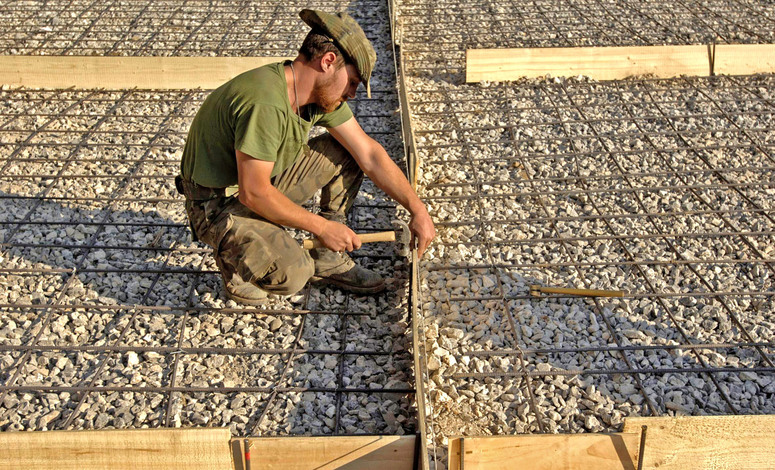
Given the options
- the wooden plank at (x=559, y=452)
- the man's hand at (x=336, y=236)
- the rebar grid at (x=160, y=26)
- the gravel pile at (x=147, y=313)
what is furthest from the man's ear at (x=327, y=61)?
the rebar grid at (x=160, y=26)

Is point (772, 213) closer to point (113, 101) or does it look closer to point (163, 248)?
point (163, 248)

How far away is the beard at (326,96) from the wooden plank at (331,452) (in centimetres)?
134

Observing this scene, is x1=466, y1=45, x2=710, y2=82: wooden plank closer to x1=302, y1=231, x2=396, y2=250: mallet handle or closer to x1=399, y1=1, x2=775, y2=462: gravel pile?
x1=399, y1=1, x2=775, y2=462: gravel pile

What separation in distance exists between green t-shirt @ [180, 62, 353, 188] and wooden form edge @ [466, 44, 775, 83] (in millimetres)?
3022

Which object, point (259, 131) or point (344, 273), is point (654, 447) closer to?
point (344, 273)

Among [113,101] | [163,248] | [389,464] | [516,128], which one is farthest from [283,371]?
[113,101]

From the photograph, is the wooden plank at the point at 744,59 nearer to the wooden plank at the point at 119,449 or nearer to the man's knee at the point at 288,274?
the man's knee at the point at 288,274

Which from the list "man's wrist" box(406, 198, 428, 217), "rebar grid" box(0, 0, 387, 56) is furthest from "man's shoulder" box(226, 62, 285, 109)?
"rebar grid" box(0, 0, 387, 56)

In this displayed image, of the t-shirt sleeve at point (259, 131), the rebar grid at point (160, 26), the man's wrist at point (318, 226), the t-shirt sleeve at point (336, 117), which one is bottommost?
the man's wrist at point (318, 226)

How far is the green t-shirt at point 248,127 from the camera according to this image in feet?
9.64

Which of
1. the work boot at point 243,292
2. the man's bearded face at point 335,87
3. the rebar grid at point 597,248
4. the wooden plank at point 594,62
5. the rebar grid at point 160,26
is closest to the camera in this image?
the man's bearded face at point 335,87

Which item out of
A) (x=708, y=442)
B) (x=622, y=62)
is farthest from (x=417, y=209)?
(x=622, y=62)

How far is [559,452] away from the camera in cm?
255

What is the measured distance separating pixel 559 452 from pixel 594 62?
4221 millimetres
